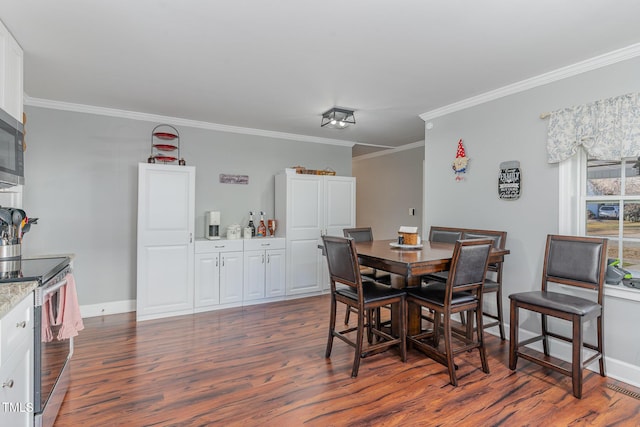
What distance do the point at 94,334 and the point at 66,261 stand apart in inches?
59.8

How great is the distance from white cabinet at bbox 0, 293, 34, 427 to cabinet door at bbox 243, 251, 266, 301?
2898 mm

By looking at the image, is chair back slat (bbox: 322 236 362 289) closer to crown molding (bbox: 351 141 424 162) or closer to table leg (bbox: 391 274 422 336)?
table leg (bbox: 391 274 422 336)

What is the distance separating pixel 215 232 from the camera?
176 inches

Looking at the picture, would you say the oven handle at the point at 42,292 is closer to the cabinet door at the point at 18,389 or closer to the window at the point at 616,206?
the cabinet door at the point at 18,389

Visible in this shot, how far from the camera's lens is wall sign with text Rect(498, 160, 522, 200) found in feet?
10.5

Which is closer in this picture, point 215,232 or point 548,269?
point 548,269

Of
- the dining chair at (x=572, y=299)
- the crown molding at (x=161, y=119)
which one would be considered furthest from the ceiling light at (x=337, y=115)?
the dining chair at (x=572, y=299)

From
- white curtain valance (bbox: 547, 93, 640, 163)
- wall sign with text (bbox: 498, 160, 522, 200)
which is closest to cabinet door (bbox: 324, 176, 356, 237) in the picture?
wall sign with text (bbox: 498, 160, 522, 200)

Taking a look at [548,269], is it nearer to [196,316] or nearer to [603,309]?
[603,309]

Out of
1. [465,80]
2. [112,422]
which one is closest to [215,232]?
[112,422]

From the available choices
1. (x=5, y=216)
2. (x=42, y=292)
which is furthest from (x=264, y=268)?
(x=42, y=292)

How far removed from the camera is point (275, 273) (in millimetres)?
4695

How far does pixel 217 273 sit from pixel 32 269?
2.40 meters

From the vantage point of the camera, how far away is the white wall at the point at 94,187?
376 cm
